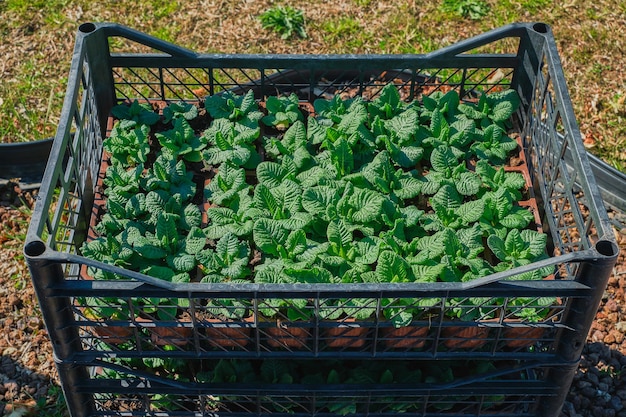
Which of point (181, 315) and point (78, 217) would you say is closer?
point (181, 315)

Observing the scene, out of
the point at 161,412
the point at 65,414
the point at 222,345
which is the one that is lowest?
the point at 65,414

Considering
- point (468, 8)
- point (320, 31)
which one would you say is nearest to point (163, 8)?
point (320, 31)

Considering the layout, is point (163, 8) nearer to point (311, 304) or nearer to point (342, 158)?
point (342, 158)

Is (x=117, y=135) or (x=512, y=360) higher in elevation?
(x=117, y=135)

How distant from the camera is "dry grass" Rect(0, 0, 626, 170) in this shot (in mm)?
5426

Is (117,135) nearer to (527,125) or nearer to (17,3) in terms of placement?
(527,125)

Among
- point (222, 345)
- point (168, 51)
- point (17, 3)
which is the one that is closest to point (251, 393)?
point (222, 345)

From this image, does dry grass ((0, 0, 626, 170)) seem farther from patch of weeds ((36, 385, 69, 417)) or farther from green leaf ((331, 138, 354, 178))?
green leaf ((331, 138, 354, 178))

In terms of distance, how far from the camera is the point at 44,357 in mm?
4227

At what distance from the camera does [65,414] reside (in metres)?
4.03

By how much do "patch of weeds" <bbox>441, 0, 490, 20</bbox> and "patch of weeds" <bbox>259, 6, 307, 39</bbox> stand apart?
96cm

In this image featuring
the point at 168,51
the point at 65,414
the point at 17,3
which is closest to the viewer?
the point at 168,51

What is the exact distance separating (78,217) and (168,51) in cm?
79

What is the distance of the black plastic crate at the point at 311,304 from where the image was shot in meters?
2.80
